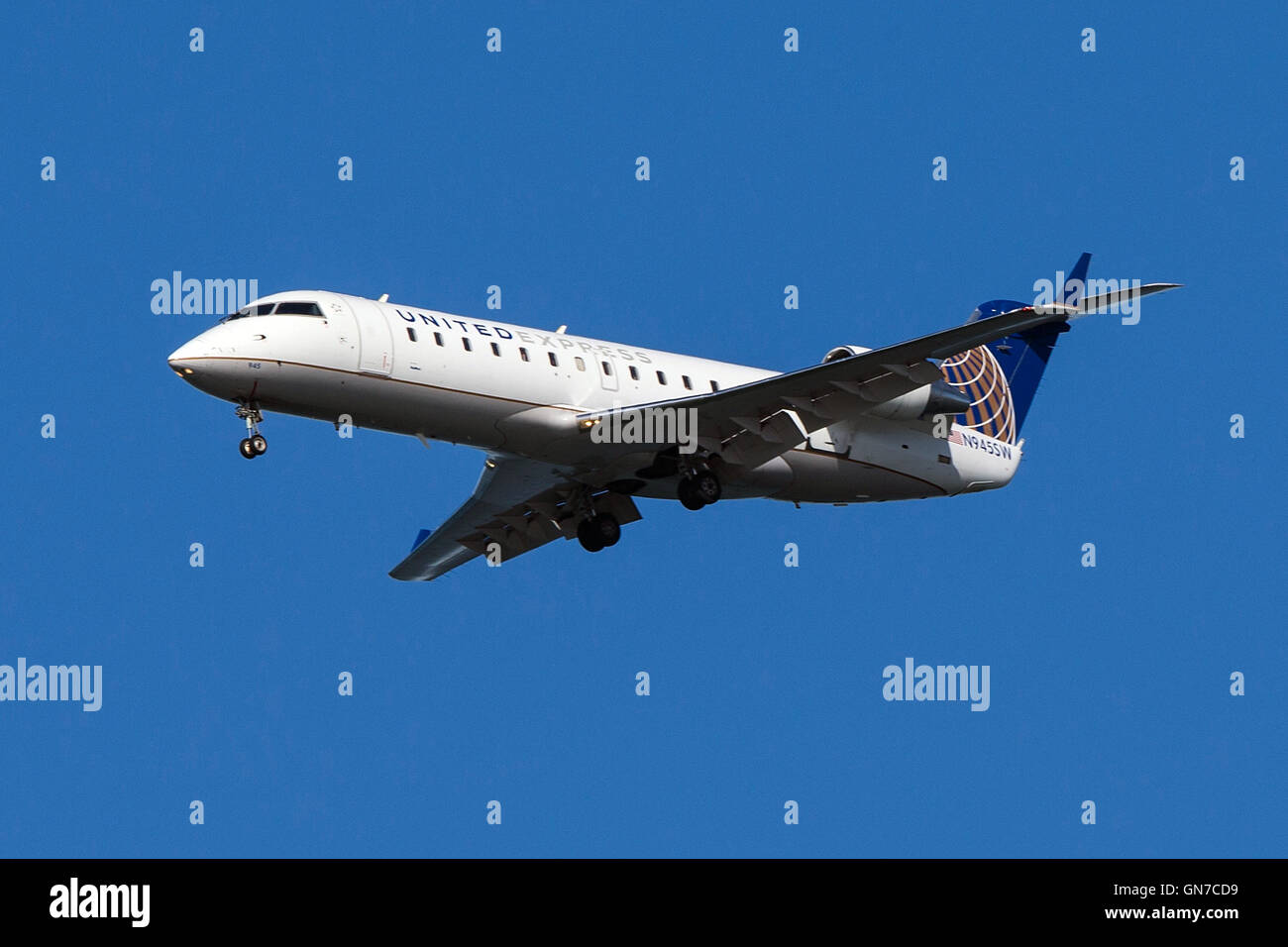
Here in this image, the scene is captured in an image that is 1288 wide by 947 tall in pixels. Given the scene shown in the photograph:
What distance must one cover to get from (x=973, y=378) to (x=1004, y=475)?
6.39 feet

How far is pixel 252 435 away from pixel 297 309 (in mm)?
1778

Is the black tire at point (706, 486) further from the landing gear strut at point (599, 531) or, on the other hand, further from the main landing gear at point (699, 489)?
the landing gear strut at point (599, 531)

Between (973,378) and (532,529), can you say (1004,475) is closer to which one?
(973,378)

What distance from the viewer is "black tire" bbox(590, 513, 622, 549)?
2789cm

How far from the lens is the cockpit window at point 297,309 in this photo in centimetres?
Answer: 2412

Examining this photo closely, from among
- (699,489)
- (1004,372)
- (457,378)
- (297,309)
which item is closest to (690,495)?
(699,489)

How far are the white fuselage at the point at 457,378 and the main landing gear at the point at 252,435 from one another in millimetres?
157

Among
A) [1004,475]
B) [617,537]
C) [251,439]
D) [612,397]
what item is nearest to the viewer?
[251,439]

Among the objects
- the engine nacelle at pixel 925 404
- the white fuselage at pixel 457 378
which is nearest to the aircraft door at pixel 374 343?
the white fuselage at pixel 457 378

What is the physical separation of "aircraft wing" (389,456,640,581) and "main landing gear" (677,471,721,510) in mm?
1591

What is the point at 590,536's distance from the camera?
28.0 meters

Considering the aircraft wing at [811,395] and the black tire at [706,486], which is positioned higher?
the aircraft wing at [811,395]

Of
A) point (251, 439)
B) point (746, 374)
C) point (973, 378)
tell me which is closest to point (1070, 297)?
point (973, 378)

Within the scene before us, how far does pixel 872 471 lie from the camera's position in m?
28.4
